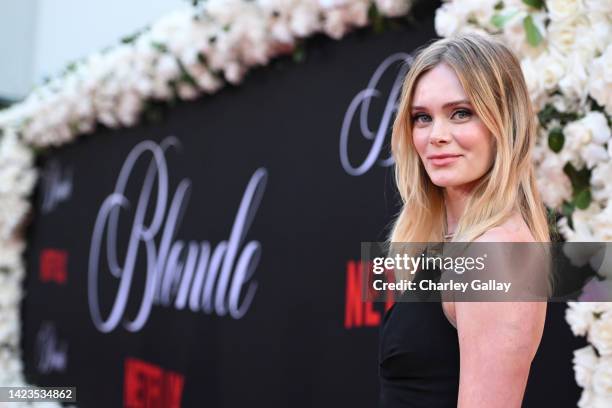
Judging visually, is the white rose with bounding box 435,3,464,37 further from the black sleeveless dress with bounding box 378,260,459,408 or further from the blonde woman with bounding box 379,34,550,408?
the black sleeveless dress with bounding box 378,260,459,408

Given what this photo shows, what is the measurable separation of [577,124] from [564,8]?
0.31 m

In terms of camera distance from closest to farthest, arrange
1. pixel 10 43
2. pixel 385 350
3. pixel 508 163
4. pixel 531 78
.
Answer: pixel 508 163 → pixel 385 350 → pixel 531 78 → pixel 10 43

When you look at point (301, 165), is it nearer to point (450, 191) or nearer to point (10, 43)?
point (450, 191)

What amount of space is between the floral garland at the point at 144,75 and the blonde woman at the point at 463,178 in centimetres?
127

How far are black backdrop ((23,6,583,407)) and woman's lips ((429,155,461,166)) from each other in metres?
0.94

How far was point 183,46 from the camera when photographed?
12.0 feet

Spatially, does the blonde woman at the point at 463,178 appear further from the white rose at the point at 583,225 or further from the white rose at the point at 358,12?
the white rose at the point at 358,12

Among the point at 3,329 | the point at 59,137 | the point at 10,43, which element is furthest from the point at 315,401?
the point at 10,43

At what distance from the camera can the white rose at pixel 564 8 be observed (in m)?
1.81

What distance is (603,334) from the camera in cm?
167

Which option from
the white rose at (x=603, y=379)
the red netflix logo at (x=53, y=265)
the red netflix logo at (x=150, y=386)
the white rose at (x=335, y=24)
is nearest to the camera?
the white rose at (x=603, y=379)

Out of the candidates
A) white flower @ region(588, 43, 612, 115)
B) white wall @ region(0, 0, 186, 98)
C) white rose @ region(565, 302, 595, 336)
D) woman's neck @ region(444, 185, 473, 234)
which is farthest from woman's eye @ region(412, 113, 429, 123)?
white wall @ region(0, 0, 186, 98)

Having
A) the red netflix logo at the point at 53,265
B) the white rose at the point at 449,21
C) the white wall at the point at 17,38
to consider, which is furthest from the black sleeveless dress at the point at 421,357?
the white wall at the point at 17,38

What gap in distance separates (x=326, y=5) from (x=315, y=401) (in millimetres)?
1508
